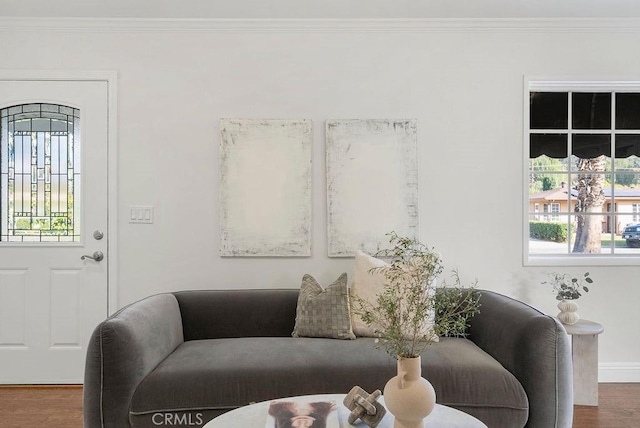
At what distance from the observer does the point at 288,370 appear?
216cm

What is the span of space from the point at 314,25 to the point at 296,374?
2.28 metres

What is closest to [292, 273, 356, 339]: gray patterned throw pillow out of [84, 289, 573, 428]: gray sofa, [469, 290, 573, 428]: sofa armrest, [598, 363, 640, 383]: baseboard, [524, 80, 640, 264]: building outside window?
[84, 289, 573, 428]: gray sofa

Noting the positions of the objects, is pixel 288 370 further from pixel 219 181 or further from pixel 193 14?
pixel 193 14

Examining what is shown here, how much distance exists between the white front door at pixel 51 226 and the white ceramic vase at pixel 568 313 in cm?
300

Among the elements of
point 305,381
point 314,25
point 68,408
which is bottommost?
point 68,408

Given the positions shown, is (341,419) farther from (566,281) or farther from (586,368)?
(566,281)

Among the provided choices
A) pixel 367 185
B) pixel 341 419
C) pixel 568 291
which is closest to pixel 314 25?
pixel 367 185

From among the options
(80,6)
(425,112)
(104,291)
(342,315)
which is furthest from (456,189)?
(80,6)

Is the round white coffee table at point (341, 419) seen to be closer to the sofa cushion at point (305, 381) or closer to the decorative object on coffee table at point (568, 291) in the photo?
the sofa cushion at point (305, 381)

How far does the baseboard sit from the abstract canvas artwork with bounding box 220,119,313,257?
7.52 feet

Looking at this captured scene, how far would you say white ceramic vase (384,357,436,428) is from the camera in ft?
4.68

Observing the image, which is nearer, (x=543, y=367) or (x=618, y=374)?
(x=543, y=367)

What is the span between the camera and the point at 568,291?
299 cm

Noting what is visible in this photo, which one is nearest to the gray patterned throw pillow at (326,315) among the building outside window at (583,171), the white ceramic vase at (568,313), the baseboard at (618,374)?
the white ceramic vase at (568,313)
